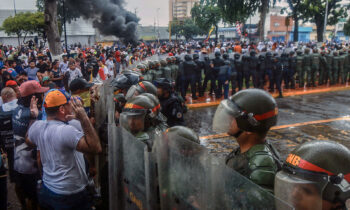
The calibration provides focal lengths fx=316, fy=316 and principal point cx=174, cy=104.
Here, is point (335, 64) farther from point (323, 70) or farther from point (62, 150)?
Answer: point (62, 150)

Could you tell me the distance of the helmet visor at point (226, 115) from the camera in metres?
2.13

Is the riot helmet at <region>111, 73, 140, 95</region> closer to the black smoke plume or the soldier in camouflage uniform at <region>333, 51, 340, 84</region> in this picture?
the soldier in camouflage uniform at <region>333, 51, 340, 84</region>

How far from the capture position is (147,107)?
10.7ft

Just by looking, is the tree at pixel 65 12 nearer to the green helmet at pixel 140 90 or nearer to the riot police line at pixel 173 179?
the green helmet at pixel 140 90

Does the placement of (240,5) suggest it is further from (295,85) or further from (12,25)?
(12,25)

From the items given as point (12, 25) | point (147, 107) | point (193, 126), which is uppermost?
point (12, 25)

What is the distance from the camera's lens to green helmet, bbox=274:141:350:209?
1.41 m

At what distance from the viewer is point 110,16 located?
31.2 meters

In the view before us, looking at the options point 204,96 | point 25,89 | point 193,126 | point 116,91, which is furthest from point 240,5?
point 25,89

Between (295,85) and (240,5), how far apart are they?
1669 cm

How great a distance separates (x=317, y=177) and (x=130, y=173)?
1.49m

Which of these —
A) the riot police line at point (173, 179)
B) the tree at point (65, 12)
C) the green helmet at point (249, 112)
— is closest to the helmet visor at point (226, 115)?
the green helmet at point (249, 112)

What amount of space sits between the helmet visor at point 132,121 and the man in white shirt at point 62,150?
1.63 ft

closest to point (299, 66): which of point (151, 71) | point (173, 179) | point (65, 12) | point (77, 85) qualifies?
point (151, 71)
